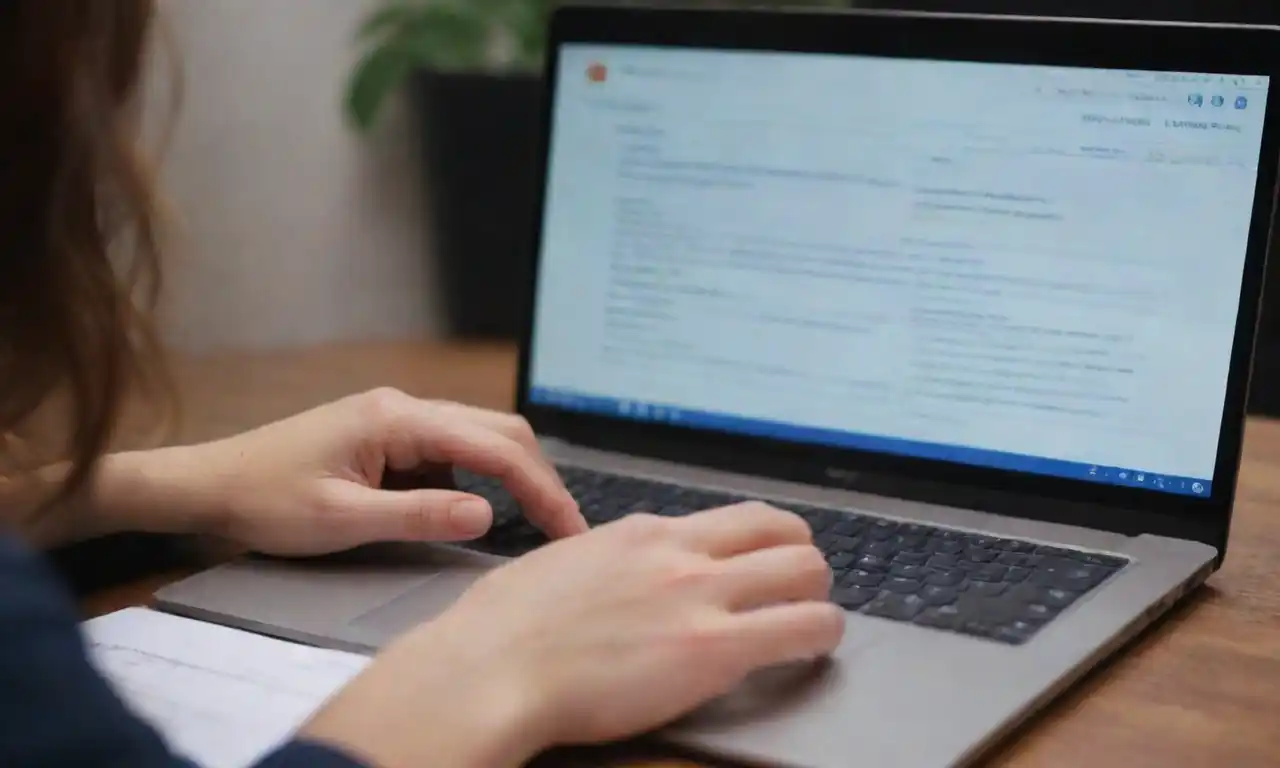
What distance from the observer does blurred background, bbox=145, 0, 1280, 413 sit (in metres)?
1.38

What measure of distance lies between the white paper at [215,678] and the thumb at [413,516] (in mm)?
95

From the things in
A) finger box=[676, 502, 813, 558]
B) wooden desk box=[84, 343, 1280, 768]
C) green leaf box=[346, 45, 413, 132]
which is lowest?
wooden desk box=[84, 343, 1280, 768]

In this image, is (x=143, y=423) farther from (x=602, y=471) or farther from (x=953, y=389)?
(x=953, y=389)

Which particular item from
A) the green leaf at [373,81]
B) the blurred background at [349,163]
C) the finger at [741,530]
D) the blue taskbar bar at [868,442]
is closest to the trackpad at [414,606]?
the finger at [741,530]

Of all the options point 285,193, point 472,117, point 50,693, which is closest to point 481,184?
point 472,117

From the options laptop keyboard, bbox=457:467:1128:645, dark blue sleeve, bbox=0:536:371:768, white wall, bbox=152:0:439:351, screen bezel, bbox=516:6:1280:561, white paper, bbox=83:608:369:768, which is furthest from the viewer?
white wall, bbox=152:0:439:351

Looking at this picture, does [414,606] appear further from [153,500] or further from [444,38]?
[444,38]

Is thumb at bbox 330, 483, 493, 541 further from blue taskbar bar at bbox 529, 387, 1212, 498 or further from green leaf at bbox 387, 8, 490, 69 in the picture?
green leaf at bbox 387, 8, 490, 69

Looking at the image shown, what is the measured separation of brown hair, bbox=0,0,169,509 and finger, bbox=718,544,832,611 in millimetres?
281

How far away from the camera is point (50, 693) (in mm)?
378

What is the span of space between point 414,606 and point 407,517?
7 cm

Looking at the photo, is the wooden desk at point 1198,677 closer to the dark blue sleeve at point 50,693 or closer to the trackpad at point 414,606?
the trackpad at point 414,606

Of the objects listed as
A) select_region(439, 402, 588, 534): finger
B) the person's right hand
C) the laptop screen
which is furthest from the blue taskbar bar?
the person's right hand

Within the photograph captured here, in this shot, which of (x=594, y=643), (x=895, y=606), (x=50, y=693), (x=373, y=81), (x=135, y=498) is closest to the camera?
(x=50, y=693)
